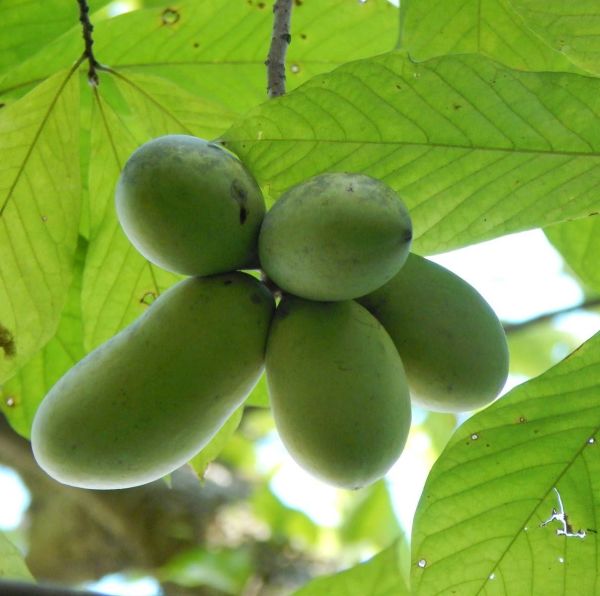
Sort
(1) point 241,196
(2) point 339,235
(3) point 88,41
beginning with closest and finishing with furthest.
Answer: (2) point 339,235, (1) point 241,196, (3) point 88,41

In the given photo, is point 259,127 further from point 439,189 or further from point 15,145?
point 15,145

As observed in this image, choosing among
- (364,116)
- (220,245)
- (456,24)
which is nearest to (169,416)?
(220,245)

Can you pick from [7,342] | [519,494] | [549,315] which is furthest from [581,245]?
[549,315]

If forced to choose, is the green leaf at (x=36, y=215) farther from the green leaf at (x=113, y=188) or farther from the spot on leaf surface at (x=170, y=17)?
→ the spot on leaf surface at (x=170, y=17)

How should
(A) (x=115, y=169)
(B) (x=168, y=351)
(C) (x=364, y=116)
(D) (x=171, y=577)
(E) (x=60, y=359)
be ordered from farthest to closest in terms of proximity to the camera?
(D) (x=171, y=577) < (E) (x=60, y=359) < (A) (x=115, y=169) < (C) (x=364, y=116) < (B) (x=168, y=351)

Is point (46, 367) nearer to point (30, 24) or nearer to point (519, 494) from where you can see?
point (30, 24)

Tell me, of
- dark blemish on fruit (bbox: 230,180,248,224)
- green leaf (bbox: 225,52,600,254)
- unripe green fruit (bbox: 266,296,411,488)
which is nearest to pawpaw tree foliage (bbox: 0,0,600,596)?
green leaf (bbox: 225,52,600,254)
